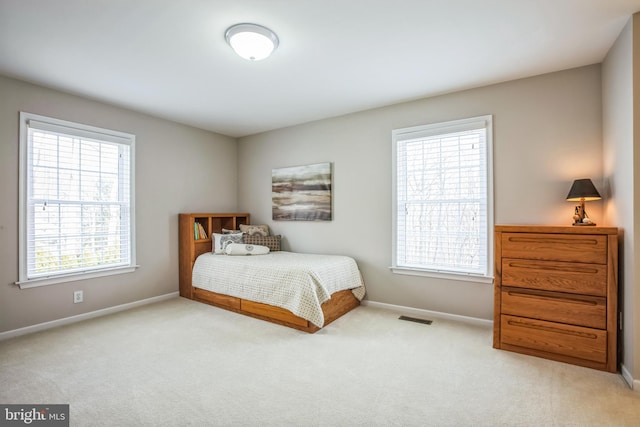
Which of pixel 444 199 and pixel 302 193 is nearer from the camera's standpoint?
pixel 444 199

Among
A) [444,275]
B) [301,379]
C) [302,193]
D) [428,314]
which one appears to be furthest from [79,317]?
[444,275]

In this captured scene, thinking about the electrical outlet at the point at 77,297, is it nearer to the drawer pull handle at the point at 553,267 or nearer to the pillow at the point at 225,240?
the pillow at the point at 225,240

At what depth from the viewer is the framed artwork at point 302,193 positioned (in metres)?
4.21

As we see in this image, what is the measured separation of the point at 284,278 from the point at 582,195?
2652 mm

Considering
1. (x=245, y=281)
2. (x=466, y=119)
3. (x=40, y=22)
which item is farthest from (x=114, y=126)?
(x=466, y=119)

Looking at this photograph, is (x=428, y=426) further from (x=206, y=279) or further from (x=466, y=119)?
(x=206, y=279)

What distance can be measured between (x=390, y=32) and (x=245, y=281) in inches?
108

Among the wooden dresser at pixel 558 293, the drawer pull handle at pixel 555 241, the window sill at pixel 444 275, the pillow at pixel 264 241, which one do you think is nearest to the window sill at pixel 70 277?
the pillow at pixel 264 241

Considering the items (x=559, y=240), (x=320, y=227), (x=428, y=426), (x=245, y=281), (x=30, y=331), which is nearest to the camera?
(x=428, y=426)

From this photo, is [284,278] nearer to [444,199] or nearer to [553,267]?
[444,199]

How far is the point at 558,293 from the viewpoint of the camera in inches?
95.6

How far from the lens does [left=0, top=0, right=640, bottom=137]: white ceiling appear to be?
1.96 meters

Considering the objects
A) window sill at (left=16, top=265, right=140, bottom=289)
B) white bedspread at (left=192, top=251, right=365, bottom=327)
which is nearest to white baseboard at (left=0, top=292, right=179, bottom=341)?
window sill at (left=16, top=265, right=140, bottom=289)

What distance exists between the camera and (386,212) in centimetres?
375
